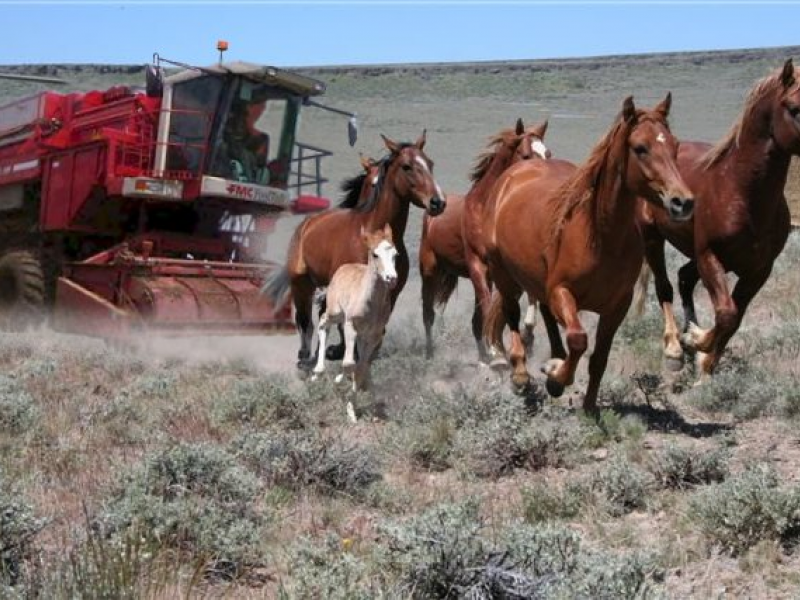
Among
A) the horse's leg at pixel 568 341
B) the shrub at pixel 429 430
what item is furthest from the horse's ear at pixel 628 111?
the shrub at pixel 429 430

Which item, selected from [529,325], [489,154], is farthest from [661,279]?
[489,154]

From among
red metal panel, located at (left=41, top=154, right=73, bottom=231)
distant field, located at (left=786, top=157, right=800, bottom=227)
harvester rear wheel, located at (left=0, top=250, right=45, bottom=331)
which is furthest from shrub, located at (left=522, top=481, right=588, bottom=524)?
distant field, located at (left=786, top=157, right=800, bottom=227)

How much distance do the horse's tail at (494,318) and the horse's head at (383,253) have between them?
92 centimetres

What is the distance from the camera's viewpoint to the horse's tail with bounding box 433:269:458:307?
14141 mm

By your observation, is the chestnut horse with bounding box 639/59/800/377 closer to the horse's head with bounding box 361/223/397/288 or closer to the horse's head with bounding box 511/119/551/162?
the horse's head with bounding box 511/119/551/162

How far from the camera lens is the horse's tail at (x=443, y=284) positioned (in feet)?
46.4

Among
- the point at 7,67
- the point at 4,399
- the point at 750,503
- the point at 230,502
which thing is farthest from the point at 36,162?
the point at 7,67

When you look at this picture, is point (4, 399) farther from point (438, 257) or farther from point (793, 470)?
point (438, 257)

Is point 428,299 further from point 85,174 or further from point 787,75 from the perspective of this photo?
point 787,75

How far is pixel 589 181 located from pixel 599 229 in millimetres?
420

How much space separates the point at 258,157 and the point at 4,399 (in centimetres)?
843

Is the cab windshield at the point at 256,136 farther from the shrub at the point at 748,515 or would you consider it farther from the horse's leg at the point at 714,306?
the shrub at the point at 748,515

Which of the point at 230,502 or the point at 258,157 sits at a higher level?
the point at 258,157

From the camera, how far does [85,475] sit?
625cm
